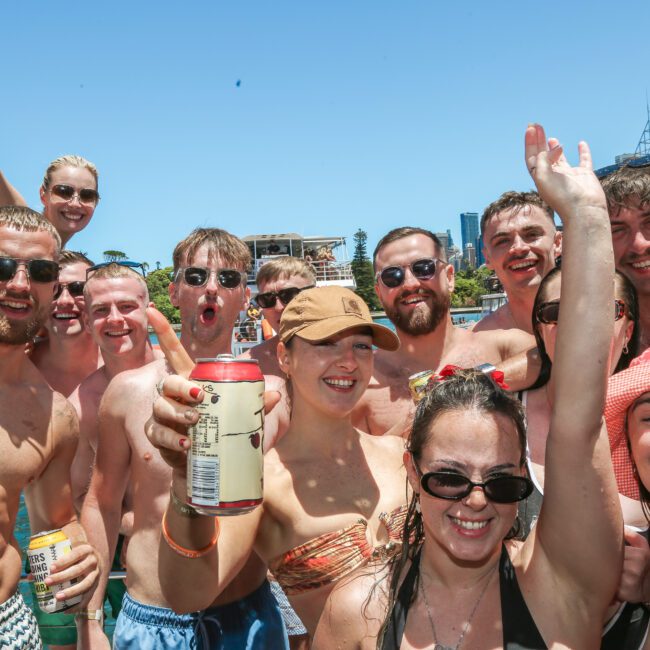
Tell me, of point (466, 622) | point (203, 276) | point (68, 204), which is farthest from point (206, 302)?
point (466, 622)

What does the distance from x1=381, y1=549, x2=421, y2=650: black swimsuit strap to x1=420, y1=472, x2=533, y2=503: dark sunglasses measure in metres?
0.28

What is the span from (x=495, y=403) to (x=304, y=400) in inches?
33.7

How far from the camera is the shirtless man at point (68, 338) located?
4457 millimetres

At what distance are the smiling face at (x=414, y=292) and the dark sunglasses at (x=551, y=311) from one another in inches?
51.9

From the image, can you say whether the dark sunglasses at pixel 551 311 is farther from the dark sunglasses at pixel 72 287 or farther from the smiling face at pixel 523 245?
the dark sunglasses at pixel 72 287

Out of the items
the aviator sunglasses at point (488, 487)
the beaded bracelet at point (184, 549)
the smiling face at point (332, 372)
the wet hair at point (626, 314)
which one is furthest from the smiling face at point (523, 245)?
the beaded bracelet at point (184, 549)

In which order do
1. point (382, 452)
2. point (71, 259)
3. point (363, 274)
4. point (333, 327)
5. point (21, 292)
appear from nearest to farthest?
1. point (333, 327)
2. point (382, 452)
3. point (21, 292)
4. point (71, 259)
5. point (363, 274)

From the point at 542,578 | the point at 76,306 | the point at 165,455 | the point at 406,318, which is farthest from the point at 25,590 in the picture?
the point at 542,578

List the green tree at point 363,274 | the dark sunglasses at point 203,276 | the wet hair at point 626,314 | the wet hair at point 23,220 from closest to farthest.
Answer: the wet hair at point 626,314 → the wet hair at point 23,220 → the dark sunglasses at point 203,276 → the green tree at point 363,274

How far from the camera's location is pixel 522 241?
4.07 meters

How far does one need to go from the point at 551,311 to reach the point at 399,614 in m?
1.27

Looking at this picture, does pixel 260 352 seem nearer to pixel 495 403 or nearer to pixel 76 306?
pixel 76 306

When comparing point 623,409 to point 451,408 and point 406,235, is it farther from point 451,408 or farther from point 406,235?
point 406,235

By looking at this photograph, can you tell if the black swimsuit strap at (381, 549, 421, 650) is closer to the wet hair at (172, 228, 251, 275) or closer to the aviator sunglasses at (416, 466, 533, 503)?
the aviator sunglasses at (416, 466, 533, 503)
